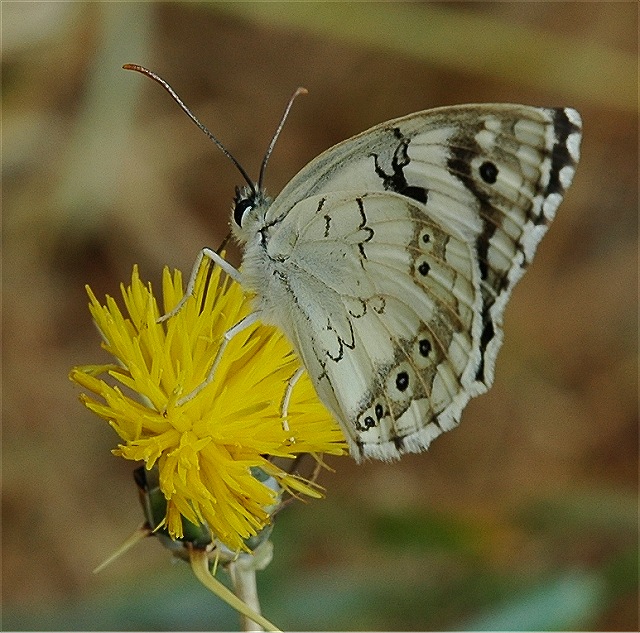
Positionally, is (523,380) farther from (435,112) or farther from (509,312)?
(435,112)

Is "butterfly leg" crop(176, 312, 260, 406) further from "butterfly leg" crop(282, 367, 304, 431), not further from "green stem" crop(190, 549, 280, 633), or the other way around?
"green stem" crop(190, 549, 280, 633)

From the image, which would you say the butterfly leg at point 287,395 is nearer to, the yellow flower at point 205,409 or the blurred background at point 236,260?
the yellow flower at point 205,409

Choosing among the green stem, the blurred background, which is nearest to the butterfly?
the green stem

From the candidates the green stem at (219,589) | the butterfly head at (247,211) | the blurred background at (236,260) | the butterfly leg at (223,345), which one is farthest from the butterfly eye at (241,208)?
the blurred background at (236,260)

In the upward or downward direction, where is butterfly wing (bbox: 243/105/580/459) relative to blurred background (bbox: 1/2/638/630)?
upward

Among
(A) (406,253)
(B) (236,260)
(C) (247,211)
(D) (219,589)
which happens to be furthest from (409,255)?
(B) (236,260)

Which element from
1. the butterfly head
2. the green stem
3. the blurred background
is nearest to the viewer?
the green stem

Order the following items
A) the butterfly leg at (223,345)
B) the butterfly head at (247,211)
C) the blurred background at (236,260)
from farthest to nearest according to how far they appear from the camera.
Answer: the blurred background at (236,260) < the butterfly head at (247,211) < the butterfly leg at (223,345)

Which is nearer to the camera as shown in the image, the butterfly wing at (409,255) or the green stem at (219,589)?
the green stem at (219,589)

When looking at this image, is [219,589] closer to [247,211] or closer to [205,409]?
[205,409]
